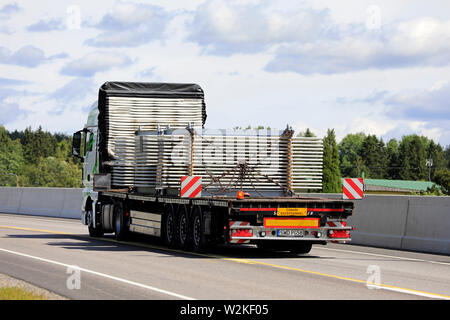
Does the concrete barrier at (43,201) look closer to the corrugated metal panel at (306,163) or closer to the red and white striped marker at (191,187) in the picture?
the corrugated metal panel at (306,163)

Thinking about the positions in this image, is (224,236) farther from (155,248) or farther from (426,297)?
(426,297)

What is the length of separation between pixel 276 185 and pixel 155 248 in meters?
3.12

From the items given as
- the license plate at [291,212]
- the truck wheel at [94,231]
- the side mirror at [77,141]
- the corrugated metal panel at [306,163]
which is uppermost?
the side mirror at [77,141]

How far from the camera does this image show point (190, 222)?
18.9 meters

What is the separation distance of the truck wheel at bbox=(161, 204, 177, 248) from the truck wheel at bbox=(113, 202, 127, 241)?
2630 millimetres

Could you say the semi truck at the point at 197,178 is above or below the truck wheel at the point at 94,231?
above

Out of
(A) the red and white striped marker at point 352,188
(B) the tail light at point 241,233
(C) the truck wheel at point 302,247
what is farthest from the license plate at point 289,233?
(A) the red and white striped marker at point 352,188

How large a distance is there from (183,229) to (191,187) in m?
1.28

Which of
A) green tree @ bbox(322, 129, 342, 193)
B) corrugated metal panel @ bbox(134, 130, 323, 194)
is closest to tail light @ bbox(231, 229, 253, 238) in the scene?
corrugated metal panel @ bbox(134, 130, 323, 194)

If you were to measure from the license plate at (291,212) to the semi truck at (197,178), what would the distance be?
0.07 feet

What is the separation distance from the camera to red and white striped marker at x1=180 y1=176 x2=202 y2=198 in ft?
60.5

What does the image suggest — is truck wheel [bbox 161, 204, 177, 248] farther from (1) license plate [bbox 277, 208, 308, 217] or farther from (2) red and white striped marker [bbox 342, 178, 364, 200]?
(2) red and white striped marker [bbox 342, 178, 364, 200]

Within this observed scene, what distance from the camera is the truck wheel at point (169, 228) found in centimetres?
Result: 1967
